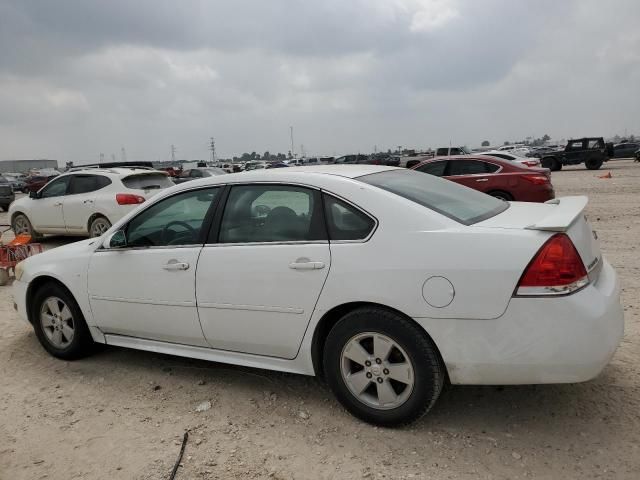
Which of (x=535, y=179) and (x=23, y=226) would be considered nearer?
(x=535, y=179)

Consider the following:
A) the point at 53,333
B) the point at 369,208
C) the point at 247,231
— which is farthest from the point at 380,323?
the point at 53,333

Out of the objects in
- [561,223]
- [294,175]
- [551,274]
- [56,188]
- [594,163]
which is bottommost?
[594,163]

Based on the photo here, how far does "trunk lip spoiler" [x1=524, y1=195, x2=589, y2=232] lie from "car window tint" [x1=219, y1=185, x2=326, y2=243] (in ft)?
4.02

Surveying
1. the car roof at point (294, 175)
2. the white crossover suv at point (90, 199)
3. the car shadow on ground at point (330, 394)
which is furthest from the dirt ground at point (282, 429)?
the white crossover suv at point (90, 199)

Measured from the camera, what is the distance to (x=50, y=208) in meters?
11.0

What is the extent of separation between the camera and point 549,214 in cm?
320

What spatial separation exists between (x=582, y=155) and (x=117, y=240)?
1323 inches

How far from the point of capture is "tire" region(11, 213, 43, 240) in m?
11.6

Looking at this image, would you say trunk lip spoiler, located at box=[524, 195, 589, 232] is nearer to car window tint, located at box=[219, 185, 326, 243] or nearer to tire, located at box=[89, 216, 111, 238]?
car window tint, located at box=[219, 185, 326, 243]

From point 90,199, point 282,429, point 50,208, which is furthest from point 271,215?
point 50,208

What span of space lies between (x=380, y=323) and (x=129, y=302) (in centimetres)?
199

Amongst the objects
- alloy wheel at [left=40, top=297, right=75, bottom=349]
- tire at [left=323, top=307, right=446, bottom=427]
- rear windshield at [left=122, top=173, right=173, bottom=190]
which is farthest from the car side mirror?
rear windshield at [left=122, top=173, right=173, bottom=190]

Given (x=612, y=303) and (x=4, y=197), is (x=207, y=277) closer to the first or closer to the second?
(x=612, y=303)

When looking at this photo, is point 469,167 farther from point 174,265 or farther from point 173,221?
point 174,265
